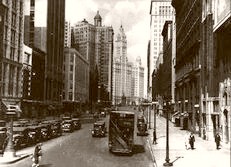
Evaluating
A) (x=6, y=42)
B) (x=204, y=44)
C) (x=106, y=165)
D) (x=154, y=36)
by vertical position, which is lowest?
(x=106, y=165)

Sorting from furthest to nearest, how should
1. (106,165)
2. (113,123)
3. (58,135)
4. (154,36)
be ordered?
(154,36) < (58,135) < (113,123) < (106,165)

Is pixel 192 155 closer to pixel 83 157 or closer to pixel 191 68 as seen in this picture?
pixel 83 157

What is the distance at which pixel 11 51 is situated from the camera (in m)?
80.2

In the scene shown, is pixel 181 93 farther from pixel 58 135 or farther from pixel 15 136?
pixel 15 136

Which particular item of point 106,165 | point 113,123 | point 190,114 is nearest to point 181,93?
point 190,114

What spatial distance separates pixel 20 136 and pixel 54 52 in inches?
3360

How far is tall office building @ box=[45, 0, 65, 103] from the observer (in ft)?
372

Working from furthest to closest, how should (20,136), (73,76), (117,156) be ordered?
(73,76), (20,136), (117,156)

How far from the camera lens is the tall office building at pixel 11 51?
7362 centimetres

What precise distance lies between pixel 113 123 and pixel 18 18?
51.4 metres

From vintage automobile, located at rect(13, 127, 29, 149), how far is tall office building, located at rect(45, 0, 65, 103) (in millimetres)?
72017

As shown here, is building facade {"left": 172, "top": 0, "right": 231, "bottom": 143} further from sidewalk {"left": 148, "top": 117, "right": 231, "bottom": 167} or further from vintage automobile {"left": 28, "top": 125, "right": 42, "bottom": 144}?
vintage automobile {"left": 28, "top": 125, "right": 42, "bottom": 144}

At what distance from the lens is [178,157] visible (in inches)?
1291

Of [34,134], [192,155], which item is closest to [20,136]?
[34,134]
